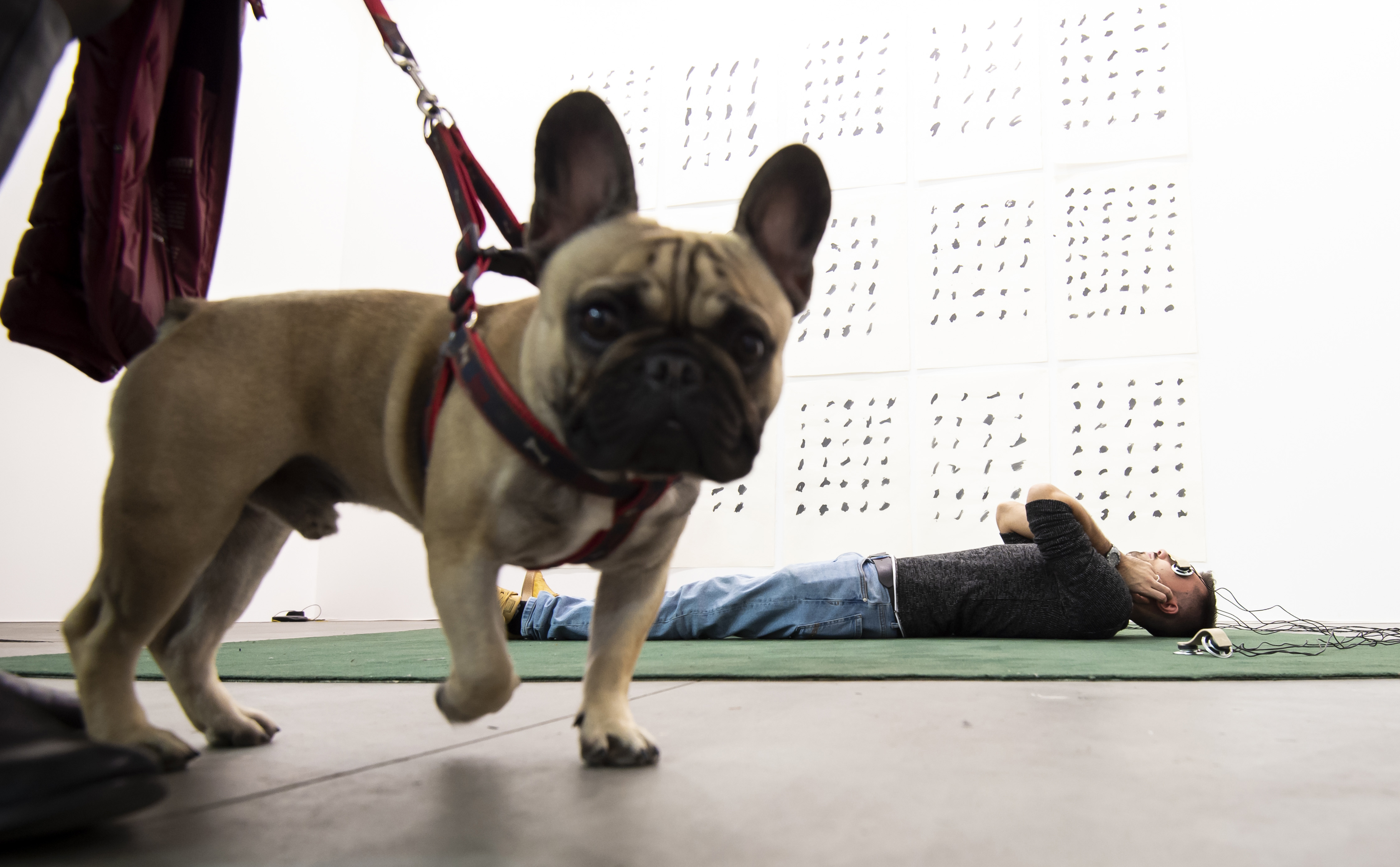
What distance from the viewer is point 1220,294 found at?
4.82 meters

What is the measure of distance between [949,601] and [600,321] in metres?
2.75

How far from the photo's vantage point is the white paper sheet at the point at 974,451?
4.90 meters

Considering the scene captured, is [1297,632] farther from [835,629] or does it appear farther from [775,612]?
[775,612]

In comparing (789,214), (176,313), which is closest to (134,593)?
(176,313)

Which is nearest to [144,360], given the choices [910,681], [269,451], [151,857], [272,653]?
[269,451]

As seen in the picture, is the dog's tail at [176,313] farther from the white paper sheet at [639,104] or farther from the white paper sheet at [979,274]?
the white paper sheet at [639,104]

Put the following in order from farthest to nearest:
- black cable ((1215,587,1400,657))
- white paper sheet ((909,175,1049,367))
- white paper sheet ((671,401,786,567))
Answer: white paper sheet ((671,401,786,567)), white paper sheet ((909,175,1049,367)), black cable ((1215,587,1400,657))

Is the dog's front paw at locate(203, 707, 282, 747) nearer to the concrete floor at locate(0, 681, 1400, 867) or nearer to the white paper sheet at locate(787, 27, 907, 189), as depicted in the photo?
the concrete floor at locate(0, 681, 1400, 867)

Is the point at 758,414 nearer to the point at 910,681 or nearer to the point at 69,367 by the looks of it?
the point at 910,681

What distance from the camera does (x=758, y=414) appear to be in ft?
3.74

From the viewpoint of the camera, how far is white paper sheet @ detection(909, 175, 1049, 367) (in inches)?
199

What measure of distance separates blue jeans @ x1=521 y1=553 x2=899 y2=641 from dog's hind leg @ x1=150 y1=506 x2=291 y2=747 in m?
2.11

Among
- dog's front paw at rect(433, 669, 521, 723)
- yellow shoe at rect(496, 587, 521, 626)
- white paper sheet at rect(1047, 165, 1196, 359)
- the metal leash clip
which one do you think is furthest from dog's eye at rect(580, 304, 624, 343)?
white paper sheet at rect(1047, 165, 1196, 359)

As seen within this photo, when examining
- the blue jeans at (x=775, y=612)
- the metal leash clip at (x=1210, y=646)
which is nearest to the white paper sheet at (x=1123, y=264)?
the blue jeans at (x=775, y=612)
